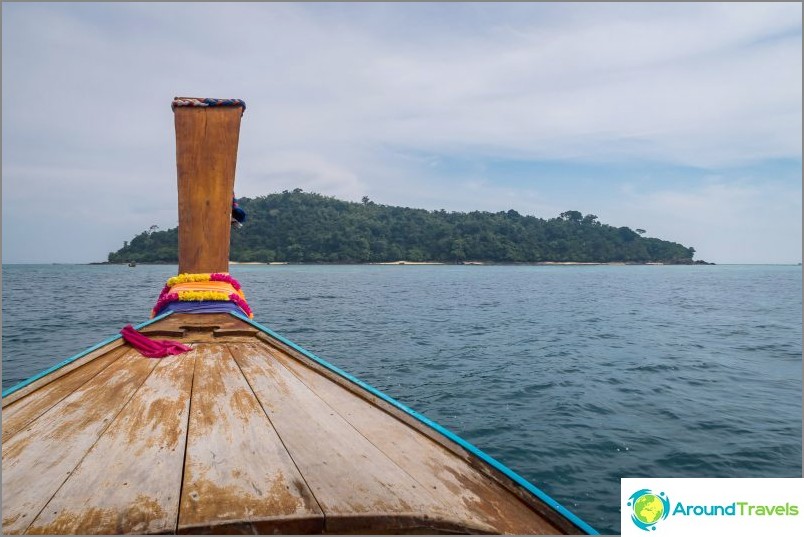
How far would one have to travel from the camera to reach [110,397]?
265cm

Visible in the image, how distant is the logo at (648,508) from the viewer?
2.47m

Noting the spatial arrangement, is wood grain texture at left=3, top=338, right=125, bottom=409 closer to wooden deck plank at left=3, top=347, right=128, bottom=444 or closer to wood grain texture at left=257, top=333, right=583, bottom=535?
wooden deck plank at left=3, top=347, right=128, bottom=444

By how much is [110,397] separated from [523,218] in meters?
151

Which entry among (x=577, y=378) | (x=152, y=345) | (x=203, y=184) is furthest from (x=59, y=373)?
(x=577, y=378)

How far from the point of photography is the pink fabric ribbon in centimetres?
336

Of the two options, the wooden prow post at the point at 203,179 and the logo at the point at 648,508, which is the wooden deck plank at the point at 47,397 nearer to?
the wooden prow post at the point at 203,179

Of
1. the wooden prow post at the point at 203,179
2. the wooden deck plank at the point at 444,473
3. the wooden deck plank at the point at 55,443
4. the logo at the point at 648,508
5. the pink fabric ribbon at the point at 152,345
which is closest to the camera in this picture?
the wooden deck plank at the point at 55,443

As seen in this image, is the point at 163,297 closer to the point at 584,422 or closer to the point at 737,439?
the point at 584,422

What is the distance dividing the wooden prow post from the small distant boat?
1383 millimetres

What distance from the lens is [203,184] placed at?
15.8 feet

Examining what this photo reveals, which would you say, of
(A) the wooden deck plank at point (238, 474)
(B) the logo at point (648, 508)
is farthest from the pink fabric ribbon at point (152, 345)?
(B) the logo at point (648, 508)

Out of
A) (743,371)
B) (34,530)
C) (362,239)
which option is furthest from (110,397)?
(362,239)

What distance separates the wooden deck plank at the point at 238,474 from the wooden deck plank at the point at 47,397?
2.37 ft

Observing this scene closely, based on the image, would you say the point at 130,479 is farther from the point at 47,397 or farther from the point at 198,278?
the point at 198,278
